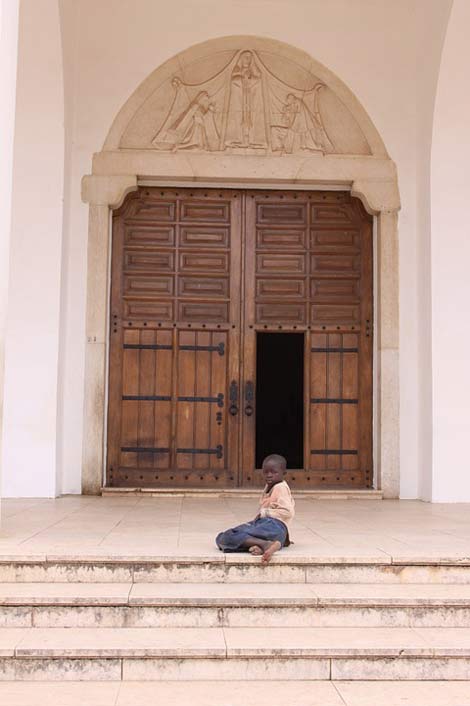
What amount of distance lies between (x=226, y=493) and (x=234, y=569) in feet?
14.0

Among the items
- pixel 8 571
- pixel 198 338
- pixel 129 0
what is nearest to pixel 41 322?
pixel 198 338

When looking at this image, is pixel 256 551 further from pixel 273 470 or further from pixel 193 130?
pixel 193 130

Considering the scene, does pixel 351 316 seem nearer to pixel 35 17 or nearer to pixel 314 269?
pixel 314 269

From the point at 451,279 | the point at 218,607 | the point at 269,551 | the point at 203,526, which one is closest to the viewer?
the point at 218,607

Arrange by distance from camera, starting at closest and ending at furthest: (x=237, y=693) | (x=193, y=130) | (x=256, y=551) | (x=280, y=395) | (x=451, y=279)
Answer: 1. (x=237, y=693)
2. (x=256, y=551)
3. (x=451, y=279)
4. (x=193, y=130)
5. (x=280, y=395)

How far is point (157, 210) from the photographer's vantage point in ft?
33.7

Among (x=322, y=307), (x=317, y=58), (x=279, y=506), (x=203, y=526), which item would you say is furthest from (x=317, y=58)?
(x=279, y=506)

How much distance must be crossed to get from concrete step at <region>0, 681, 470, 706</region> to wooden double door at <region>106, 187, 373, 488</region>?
5693mm

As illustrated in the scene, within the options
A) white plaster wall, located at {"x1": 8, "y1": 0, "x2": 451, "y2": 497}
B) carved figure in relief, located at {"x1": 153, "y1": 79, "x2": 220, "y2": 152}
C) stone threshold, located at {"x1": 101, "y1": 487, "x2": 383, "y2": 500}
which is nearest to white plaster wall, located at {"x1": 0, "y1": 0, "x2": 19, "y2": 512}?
white plaster wall, located at {"x1": 8, "y1": 0, "x2": 451, "y2": 497}

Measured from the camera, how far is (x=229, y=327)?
10.2m

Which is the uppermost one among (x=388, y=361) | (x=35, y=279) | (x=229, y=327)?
(x=35, y=279)

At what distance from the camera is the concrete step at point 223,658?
4398 millimetres

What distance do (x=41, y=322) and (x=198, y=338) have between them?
1.74 m

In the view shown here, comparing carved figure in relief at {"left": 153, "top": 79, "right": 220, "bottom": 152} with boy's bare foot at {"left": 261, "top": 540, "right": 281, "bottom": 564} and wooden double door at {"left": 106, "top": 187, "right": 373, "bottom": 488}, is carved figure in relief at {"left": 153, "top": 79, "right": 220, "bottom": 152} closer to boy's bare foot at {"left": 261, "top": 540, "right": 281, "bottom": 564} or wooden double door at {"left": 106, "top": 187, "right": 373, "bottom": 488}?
wooden double door at {"left": 106, "top": 187, "right": 373, "bottom": 488}
